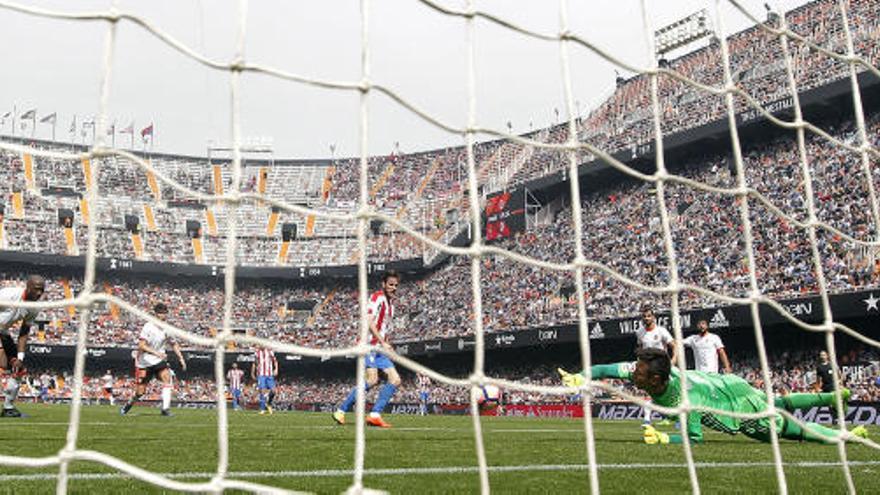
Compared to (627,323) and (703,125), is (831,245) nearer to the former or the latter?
(627,323)

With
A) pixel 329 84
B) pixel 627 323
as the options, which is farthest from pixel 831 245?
pixel 329 84

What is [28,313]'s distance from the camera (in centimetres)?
924

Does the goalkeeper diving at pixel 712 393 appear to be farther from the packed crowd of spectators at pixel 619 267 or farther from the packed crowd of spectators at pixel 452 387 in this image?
the packed crowd of spectators at pixel 619 267

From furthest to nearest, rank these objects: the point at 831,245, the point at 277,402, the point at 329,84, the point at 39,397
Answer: the point at 277,402 < the point at 39,397 < the point at 831,245 < the point at 329,84

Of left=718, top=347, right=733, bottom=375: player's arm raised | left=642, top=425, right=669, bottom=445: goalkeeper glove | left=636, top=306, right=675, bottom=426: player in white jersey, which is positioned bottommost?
left=642, top=425, right=669, bottom=445: goalkeeper glove

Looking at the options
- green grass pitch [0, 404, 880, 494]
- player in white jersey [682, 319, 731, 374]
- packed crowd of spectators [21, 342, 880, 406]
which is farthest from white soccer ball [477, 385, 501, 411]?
packed crowd of spectators [21, 342, 880, 406]

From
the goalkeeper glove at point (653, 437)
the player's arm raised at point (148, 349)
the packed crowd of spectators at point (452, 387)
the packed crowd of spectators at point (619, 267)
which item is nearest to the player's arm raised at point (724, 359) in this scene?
Answer: the goalkeeper glove at point (653, 437)

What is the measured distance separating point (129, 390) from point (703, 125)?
89.8 feet

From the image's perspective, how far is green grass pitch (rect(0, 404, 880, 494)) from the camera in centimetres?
430

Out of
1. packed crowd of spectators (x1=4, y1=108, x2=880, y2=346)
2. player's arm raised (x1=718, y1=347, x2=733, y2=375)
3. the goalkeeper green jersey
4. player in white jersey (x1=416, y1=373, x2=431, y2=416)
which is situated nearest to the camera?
the goalkeeper green jersey

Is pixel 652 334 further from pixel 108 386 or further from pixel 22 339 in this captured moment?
pixel 108 386

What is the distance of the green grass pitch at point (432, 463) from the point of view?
430 centimetres

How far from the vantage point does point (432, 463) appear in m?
5.57

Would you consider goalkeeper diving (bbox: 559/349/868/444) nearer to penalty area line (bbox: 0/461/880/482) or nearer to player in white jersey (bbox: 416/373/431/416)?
penalty area line (bbox: 0/461/880/482)
